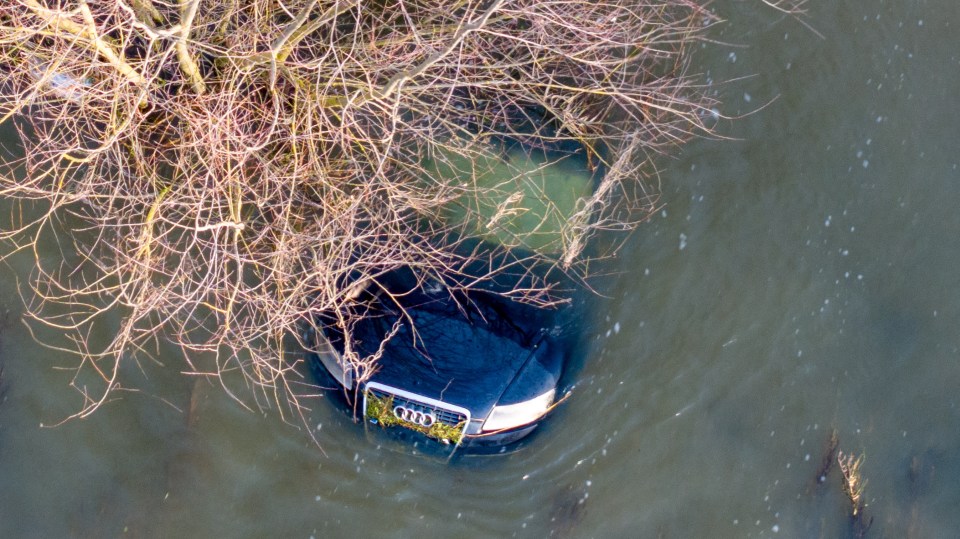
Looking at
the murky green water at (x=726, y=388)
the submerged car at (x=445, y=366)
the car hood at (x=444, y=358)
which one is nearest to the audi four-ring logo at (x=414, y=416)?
the submerged car at (x=445, y=366)

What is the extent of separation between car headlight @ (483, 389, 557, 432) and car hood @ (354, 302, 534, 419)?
114 millimetres

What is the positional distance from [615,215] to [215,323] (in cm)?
365

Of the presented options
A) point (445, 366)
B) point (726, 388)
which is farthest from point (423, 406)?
point (726, 388)

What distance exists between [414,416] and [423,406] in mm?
113

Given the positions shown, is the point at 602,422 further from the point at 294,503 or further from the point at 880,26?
the point at 880,26

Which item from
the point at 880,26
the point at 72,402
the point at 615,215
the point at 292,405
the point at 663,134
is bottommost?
the point at 72,402

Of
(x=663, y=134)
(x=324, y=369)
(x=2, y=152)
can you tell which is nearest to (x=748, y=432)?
(x=663, y=134)

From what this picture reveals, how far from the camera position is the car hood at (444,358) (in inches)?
232

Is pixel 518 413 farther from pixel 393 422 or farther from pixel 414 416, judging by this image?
pixel 393 422

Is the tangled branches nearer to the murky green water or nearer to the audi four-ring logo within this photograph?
the murky green water

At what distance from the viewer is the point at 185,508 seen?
643 centimetres

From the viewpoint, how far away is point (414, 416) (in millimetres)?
5914

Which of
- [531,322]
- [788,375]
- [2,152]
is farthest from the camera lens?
[788,375]

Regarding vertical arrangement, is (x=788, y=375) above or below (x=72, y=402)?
above
